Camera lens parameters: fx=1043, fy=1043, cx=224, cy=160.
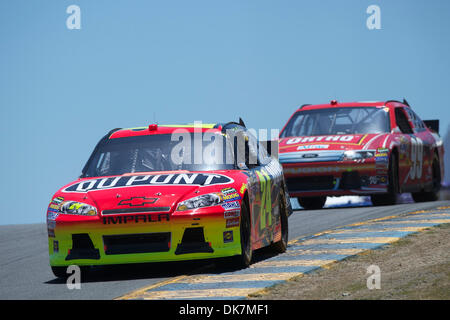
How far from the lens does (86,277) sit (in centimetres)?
972

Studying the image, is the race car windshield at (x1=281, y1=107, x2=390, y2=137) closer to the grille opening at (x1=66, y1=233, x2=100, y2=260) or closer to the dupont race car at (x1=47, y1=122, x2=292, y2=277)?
the dupont race car at (x1=47, y1=122, x2=292, y2=277)

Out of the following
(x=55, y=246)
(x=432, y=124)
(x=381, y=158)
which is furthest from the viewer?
(x=432, y=124)

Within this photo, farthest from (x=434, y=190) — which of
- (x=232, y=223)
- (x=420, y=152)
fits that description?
(x=232, y=223)

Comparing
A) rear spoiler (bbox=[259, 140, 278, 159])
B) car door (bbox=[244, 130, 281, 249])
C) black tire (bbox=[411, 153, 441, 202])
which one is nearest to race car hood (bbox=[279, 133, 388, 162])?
black tire (bbox=[411, 153, 441, 202])

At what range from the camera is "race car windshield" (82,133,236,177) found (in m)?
10.2

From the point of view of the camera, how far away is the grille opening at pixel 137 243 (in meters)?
9.20

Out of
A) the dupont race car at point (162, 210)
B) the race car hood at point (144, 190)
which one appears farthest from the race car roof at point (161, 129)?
the race car hood at point (144, 190)

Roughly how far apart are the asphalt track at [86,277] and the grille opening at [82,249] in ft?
0.81

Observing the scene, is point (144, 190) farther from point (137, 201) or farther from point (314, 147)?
point (314, 147)

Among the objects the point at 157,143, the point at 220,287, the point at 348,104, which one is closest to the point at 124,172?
the point at 157,143

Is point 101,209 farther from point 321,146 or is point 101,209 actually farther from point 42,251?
point 321,146

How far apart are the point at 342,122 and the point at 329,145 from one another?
87cm

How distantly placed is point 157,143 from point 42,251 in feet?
10.5

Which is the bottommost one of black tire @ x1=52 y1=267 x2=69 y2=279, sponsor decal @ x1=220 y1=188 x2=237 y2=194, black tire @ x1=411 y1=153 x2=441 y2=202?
black tire @ x1=411 y1=153 x2=441 y2=202
